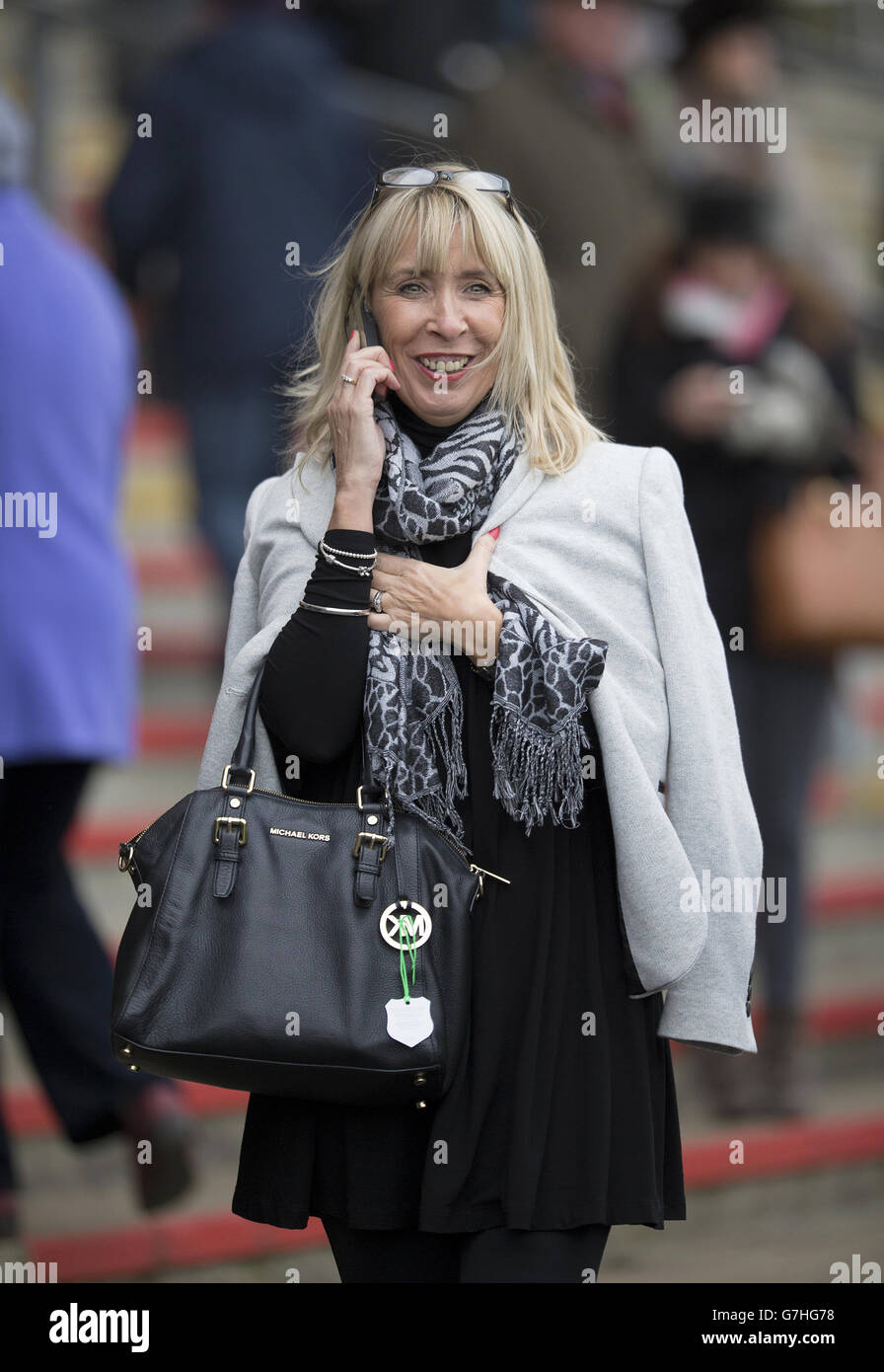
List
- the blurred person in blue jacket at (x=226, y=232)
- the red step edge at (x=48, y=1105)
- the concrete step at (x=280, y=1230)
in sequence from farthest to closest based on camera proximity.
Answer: the blurred person in blue jacket at (x=226, y=232) → the red step edge at (x=48, y=1105) → the concrete step at (x=280, y=1230)

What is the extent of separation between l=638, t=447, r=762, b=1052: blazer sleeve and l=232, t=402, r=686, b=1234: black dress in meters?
0.09

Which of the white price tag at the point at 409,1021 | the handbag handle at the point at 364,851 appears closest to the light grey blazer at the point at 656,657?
the handbag handle at the point at 364,851

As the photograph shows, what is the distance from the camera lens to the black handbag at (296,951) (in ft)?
7.87

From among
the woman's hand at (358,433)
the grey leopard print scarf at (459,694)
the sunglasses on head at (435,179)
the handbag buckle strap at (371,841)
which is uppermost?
the sunglasses on head at (435,179)

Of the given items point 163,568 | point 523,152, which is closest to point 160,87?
point 523,152

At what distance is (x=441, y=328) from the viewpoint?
2623 millimetres

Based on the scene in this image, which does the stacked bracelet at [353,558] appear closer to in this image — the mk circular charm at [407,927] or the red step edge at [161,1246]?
the mk circular charm at [407,927]

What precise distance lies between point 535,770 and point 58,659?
171 cm

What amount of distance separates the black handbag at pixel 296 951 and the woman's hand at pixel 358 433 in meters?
0.41

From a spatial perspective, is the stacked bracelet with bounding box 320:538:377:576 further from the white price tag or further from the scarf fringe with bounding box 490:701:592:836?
the white price tag

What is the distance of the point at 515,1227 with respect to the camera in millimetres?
2498

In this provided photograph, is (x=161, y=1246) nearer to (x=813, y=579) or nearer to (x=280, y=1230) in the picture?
(x=280, y=1230)

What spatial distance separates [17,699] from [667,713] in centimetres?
169
